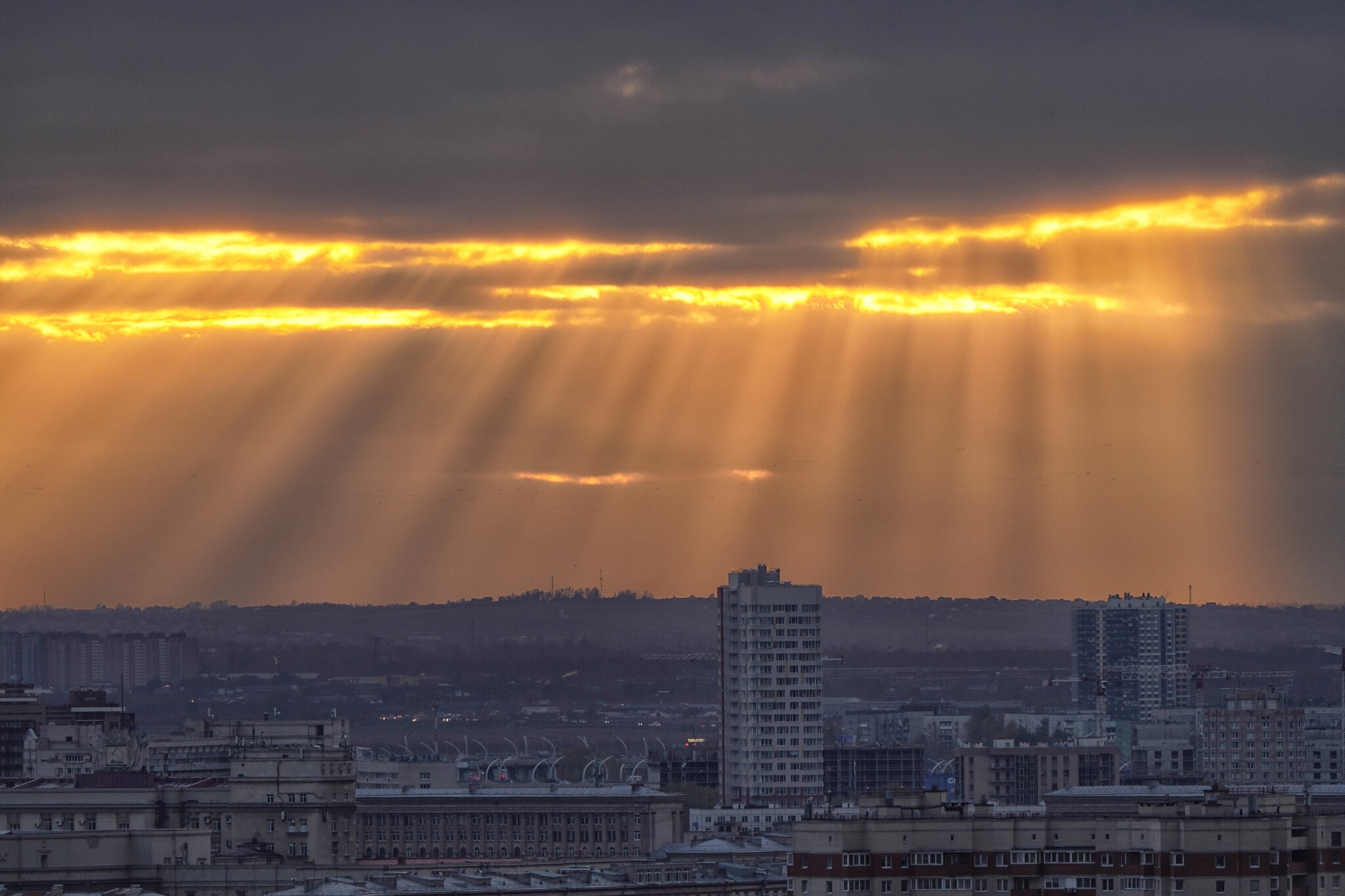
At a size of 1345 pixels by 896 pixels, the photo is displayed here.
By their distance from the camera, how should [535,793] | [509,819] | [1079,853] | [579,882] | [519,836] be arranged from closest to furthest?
[1079,853] → [579,882] → [519,836] → [509,819] → [535,793]

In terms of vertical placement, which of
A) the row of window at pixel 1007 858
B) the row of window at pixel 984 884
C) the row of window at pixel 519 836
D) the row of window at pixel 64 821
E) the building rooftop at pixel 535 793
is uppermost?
the building rooftop at pixel 535 793

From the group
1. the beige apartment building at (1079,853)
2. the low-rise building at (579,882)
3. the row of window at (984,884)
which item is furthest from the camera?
the low-rise building at (579,882)

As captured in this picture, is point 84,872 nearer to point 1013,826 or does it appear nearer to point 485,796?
point 1013,826

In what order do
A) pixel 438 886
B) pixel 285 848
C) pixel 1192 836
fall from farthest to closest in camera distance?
pixel 285 848
pixel 438 886
pixel 1192 836

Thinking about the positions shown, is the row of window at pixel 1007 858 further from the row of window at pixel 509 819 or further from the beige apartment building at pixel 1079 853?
the row of window at pixel 509 819

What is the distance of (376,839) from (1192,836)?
86.7 m

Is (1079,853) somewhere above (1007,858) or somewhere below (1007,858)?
above

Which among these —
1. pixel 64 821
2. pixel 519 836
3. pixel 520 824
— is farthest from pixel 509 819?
pixel 64 821

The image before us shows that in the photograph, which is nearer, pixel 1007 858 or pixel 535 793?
pixel 1007 858

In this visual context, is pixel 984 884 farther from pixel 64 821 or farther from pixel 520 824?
pixel 520 824

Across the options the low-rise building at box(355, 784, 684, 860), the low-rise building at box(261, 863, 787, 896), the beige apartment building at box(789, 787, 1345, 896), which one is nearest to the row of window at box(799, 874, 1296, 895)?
the beige apartment building at box(789, 787, 1345, 896)

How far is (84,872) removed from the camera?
12225 cm

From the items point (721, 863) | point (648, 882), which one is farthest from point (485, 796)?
point (648, 882)

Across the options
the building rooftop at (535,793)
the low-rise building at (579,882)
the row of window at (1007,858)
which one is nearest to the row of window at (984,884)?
the row of window at (1007,858)
